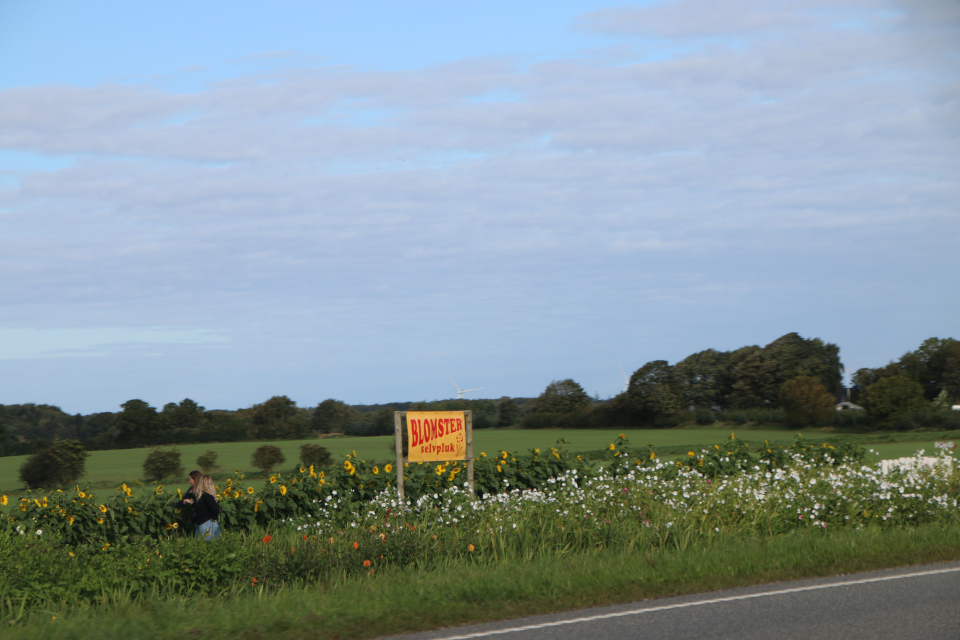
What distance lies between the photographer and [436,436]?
14.5m

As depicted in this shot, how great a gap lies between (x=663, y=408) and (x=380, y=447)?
23.7 meters

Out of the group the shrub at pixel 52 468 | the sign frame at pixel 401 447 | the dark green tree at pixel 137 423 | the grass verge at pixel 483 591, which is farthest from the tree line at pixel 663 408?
the grass verge at pixel 483 591

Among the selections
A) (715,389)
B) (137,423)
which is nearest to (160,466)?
(137,423)

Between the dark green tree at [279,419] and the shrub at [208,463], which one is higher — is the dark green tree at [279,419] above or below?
above

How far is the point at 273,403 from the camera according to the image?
47.7 metres

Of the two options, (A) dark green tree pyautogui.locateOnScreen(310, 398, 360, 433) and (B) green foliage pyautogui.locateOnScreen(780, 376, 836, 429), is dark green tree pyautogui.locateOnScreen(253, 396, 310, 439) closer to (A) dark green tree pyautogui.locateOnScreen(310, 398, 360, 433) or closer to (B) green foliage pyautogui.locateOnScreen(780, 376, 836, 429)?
(A) dark green tree pyautogui.locateOnScreen(310, 398, 360, 433)

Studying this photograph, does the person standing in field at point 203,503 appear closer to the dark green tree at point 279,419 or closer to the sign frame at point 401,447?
the sign frame at point 401,447

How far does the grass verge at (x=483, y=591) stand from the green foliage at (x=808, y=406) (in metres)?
42.9

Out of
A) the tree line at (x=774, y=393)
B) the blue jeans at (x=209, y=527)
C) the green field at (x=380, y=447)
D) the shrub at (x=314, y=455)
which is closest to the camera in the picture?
the blue jeans at (x=209, y=527)

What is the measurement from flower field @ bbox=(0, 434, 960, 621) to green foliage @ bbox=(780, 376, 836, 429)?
36.4 metres

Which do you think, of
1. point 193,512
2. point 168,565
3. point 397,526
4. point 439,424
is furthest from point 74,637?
point 439,424

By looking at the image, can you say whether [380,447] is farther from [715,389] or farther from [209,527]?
[715,389]

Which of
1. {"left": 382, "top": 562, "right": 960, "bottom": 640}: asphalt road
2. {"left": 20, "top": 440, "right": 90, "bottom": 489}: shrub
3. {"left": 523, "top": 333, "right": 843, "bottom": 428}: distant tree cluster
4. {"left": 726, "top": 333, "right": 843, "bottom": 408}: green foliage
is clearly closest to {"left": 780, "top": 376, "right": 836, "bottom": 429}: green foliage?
{"left": 523, "top": 333, "right": 843, "bottom": 428}: distant tree cluster

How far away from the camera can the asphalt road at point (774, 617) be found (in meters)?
6.49
